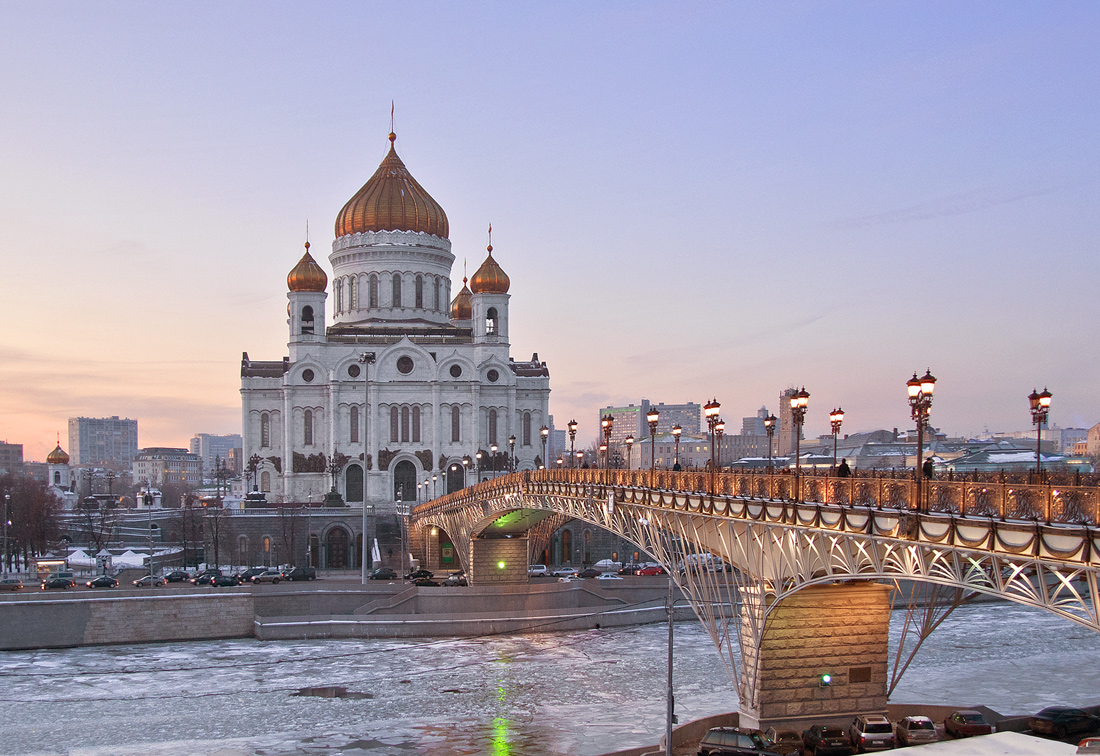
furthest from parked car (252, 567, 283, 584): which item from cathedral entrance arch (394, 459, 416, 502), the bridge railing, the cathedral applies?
the bridge railing

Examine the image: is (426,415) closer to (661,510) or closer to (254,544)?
(254,544)

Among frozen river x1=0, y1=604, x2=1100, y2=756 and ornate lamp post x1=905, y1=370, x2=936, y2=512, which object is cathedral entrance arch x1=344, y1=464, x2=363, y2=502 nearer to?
frozen river x1=0, y1=604, x2=1100, y2=756

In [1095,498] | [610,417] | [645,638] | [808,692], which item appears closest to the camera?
[1095,498]

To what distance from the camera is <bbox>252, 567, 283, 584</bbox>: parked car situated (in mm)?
56469

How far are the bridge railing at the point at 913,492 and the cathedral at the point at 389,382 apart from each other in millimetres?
49591

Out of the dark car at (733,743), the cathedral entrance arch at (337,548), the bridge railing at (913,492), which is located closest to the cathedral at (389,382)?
the cathedral entrance arch at (337,548)

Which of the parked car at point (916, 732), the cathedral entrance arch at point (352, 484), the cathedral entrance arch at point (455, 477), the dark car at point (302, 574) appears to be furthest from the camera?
the cathedral entrance arch at point (455, 477)

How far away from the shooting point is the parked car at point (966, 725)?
26.3m

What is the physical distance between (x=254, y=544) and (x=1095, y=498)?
60.5 m

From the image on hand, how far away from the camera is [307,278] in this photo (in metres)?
79.3

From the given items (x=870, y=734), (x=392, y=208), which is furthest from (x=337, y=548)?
(x=870, y=734)

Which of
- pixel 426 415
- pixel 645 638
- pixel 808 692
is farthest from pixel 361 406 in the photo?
pixel 808 692

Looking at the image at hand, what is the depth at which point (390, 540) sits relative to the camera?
7056 centimetres

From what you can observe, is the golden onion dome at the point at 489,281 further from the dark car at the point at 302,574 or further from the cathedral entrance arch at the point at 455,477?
the dark car at the point at 302,574
